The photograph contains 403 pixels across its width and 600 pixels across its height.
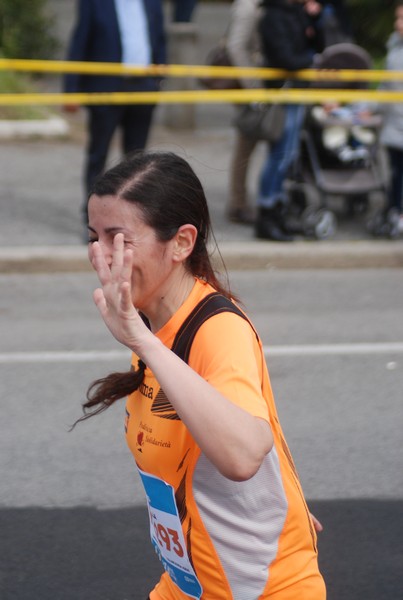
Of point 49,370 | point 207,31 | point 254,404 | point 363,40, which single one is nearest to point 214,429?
point 254,404

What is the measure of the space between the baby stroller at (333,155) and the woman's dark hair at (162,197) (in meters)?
7.32

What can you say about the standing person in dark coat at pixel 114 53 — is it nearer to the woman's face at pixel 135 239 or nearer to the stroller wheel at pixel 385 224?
the stroller wheel at pixel 385 224

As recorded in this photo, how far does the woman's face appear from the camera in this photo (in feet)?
7.46

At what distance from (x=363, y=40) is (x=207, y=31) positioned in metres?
3.09

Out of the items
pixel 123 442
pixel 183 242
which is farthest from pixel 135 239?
pixel 123 442

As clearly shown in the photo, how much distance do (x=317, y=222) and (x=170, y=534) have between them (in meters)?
7.51

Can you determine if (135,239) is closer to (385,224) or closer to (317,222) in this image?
(317,222)

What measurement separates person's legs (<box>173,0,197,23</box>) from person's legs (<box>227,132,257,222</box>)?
247 inches

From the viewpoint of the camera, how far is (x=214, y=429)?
2010mm

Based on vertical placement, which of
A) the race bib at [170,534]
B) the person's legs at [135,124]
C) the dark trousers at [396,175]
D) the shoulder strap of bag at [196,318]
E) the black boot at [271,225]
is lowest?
the black boot at [271,225]

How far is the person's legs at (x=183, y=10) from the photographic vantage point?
15.7m

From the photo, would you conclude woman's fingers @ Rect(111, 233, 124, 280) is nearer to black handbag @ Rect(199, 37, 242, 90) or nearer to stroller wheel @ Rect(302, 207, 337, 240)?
stroller wheel @ Rect(302, 207, 337, 240)

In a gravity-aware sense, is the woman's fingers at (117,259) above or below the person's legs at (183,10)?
above

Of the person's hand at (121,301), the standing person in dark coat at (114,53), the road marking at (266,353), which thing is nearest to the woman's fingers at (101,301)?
the person's hand at (121,301)
